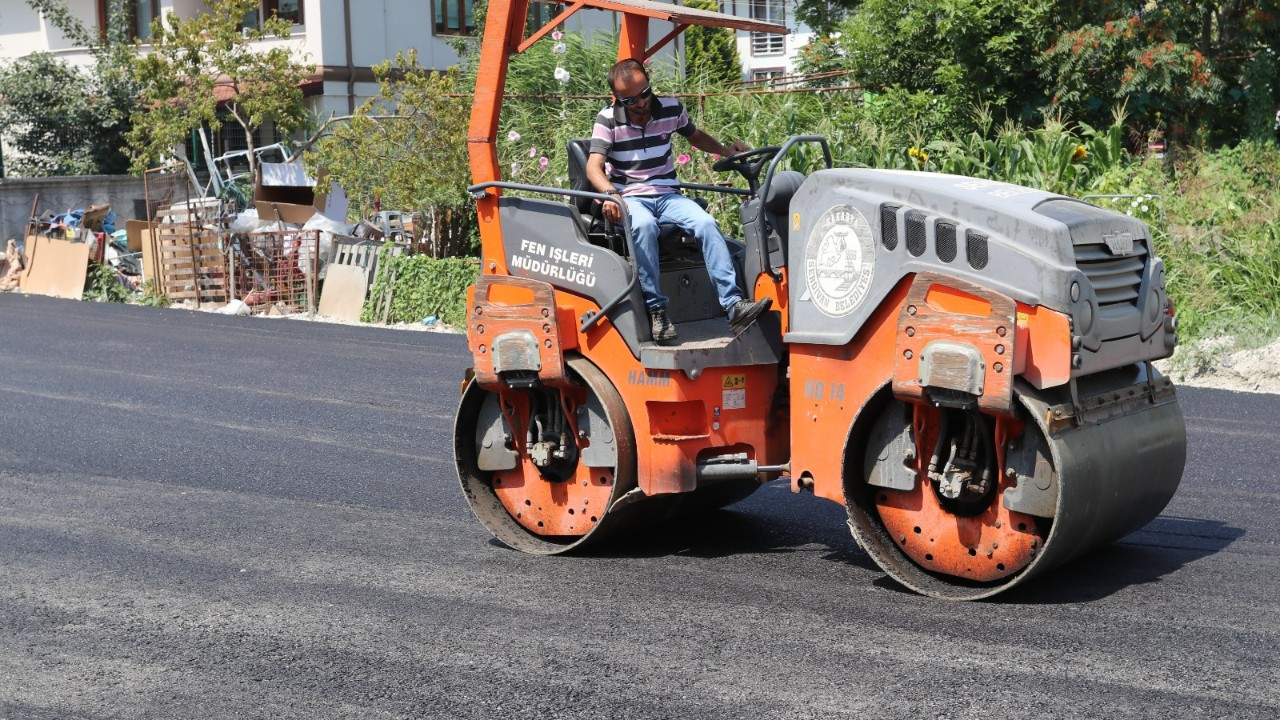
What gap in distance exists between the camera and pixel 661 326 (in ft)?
21.0

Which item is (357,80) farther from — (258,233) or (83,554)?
(83,554)

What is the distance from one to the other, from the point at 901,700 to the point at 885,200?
1988mm

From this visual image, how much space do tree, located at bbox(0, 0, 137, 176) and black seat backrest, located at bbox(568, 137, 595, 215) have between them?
2542cm

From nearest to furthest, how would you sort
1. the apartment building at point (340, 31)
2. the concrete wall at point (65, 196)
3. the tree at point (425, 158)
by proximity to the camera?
the tree at point (425, 158)
the concrete wall at point (65, 196)
the apartment building at point (340, 31)

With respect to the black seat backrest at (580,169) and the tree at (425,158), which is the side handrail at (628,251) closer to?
the black seat backrest at (580,169)

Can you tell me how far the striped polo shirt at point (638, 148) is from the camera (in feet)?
22.0

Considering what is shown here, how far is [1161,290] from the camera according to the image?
577 cm

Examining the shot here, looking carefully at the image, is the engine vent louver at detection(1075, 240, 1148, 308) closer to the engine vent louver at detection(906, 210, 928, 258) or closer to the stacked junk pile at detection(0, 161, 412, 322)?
the engine vent louver at detection(906, 210, 928, 258)

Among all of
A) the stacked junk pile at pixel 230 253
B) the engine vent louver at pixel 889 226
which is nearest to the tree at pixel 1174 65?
the stacked junk pile at pixel 230 253

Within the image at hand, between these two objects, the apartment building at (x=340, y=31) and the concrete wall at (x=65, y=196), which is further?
the apartment building at (x=340, y=31)

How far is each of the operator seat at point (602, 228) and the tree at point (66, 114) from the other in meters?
25.5

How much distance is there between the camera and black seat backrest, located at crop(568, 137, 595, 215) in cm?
684

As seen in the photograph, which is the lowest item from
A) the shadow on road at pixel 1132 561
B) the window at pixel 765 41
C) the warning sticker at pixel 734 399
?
the shadow on road at pixel 1132 561

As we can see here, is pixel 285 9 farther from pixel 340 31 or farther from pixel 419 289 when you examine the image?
pixel 419 289
